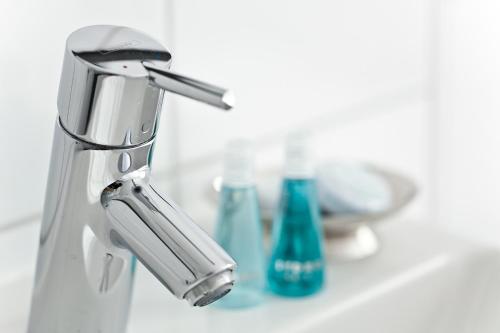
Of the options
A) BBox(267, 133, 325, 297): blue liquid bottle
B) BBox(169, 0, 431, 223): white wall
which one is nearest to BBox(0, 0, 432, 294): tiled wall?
BBox(169, 0, 431, 223): white wall

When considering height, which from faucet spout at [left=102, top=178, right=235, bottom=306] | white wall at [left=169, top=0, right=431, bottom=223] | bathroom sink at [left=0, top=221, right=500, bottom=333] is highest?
white wall at [left=169, top=0, right=431, bottom=223]

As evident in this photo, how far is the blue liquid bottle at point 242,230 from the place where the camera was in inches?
23.6

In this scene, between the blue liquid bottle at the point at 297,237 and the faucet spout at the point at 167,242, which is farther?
the blue liquid bottle at the point at 297,237

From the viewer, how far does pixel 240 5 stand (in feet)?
2.29

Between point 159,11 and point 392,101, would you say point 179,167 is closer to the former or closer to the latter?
point 159,11

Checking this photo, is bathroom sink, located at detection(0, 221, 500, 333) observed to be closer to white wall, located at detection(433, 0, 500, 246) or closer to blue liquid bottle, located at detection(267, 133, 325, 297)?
blue liquid bottle, located at detection(267, 133, 325, 297)

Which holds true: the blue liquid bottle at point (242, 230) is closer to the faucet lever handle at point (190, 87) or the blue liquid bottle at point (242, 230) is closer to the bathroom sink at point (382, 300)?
the bathroom sink at point (382, 300)

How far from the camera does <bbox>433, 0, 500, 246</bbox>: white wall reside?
3.16 feet

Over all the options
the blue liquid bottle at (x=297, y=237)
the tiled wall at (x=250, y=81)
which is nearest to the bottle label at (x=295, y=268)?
the blue liquid bottle at (x=297, y=237)

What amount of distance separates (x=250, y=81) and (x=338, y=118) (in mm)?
131

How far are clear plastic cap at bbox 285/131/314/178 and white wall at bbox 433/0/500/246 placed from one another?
1.28 feet

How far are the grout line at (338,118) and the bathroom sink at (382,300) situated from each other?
98 millimetres

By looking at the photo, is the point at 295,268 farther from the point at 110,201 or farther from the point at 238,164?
the point at 110,201

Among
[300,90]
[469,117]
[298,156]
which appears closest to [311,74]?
[300,90]
